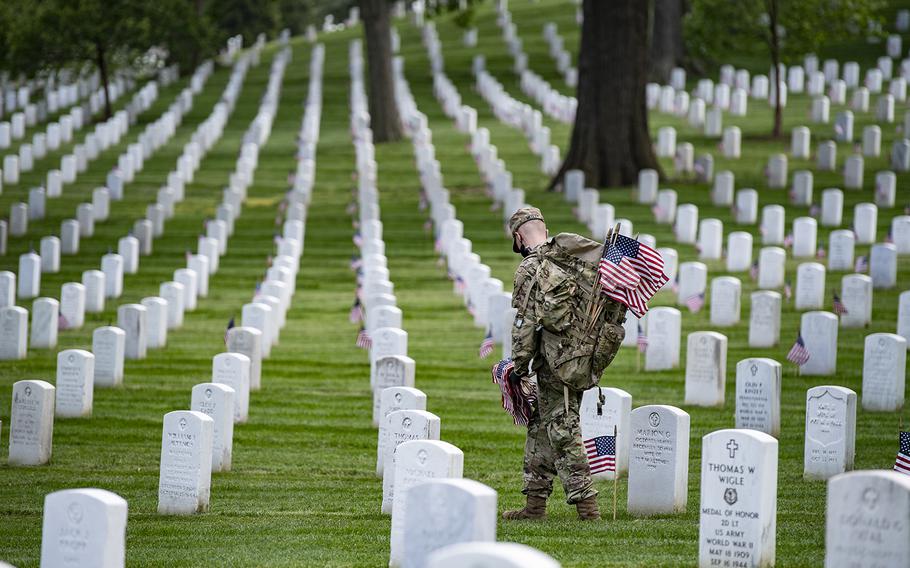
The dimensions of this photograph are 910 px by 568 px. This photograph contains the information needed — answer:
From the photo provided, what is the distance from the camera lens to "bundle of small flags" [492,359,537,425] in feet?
32.9

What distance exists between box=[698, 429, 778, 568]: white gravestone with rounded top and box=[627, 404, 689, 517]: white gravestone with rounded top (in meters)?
1.52

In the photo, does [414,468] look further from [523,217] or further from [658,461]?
[658,461]

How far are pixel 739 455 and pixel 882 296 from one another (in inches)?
593

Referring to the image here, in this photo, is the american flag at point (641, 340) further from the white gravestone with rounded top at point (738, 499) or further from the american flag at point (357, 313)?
the white gravestone with rounded top at point (738, 499)

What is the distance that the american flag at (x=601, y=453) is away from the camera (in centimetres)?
1058

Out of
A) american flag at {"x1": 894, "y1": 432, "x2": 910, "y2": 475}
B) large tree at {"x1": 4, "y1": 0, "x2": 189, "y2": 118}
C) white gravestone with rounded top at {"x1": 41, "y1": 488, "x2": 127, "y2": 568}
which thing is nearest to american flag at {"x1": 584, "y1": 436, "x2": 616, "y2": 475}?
american flag at {"x1": 894, "y1": 432, "x2": 910, "y2": 475}

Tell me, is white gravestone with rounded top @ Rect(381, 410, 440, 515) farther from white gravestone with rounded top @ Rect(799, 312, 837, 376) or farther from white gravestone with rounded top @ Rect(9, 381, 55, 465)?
white gravestone with rounded top @ Rect(799, 312, 837, 376)

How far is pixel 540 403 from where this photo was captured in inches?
395

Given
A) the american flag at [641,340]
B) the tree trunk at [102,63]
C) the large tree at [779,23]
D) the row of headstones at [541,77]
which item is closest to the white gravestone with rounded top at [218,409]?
the american flag at [641,340]

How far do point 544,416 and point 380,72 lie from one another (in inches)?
1289

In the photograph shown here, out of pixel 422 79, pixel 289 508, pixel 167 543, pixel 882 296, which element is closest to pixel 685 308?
pixel 882 296

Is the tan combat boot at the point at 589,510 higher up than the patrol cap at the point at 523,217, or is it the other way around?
the patrol cap at the point at 523,217

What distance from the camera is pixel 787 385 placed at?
17.1 metres

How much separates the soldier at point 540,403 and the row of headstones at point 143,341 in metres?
3.78
